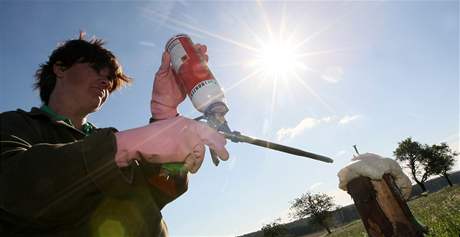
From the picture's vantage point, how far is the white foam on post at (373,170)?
142 inches

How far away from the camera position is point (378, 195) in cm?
361

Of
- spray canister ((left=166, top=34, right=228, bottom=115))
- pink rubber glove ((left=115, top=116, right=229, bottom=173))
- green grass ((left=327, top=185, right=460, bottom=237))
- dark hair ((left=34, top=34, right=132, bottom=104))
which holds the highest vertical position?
dark hair ((left=34, top=34, right=132, bottom=104))

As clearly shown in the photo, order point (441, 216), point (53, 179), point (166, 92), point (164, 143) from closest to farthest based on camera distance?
1. point (53, 179)
2. point (164, 143)
3. point (166, 92)
4. point (441, 216)

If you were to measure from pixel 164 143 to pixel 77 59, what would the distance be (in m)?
2.52

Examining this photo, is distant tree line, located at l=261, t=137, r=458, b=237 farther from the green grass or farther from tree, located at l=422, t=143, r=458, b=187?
the green grass

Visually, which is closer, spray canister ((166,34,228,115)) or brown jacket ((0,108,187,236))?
brown jacket ((0,108,187,236))

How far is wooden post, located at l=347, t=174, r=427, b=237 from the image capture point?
11.4ft

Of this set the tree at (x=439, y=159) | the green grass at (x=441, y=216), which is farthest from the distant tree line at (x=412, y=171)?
the green grass at (x=441, y=216)

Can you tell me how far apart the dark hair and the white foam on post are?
303cm

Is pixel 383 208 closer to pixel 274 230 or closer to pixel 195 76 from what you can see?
pixel 195 76

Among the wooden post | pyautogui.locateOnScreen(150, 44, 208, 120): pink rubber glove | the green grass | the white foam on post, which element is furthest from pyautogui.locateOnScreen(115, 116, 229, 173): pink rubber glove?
the green grass

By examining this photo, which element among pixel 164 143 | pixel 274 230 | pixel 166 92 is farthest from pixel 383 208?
pixel 274 230

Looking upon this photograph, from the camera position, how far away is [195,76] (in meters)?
2.88

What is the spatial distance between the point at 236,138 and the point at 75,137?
1.52 meters
